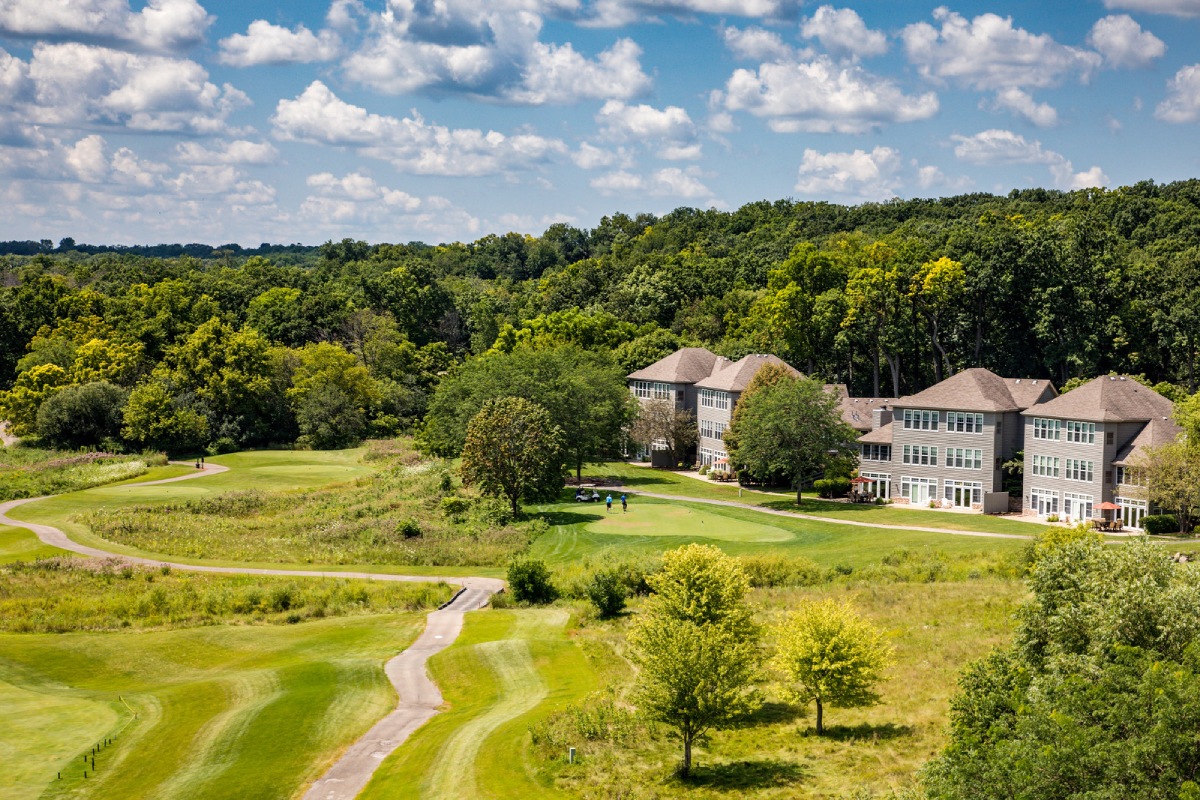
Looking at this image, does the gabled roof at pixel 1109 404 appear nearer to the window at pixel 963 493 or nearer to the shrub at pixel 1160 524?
the window at pixel 963 493

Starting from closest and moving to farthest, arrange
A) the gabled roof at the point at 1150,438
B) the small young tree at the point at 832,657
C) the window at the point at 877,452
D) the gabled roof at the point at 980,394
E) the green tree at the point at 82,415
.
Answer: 1. the small young tree at the point at 832,657
2. the gabled roof at the point at 1150,438
3. the gabled roof at the point at 980,394
4. the window at the point at 877,452
5. the green tree at the point at 82,415

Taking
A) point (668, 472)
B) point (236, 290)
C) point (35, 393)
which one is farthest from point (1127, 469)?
point (236, 290)

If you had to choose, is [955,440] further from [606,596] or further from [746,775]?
[746,775]

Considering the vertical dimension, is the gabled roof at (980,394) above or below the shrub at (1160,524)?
above

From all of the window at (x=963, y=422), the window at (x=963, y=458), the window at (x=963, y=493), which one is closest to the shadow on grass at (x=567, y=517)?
the window at (x=963, y=493)

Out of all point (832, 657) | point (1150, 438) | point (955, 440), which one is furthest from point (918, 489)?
point (832, 657)

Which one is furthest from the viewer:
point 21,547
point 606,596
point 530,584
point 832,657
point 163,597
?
point 21,547

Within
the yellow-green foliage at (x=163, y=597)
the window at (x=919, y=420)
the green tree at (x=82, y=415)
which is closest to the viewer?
the yellow-green foliage at (x=163, y=597)
